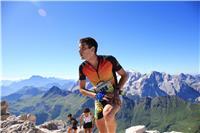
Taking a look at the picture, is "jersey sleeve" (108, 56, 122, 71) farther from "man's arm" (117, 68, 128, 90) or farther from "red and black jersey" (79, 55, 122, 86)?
"man's arm" (117, 68, 128, 90)

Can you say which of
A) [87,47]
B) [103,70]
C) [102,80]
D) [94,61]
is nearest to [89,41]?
[87,47]

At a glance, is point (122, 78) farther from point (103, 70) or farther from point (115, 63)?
point (103, 70)

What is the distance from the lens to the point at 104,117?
6.81 m

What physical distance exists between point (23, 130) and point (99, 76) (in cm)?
1435

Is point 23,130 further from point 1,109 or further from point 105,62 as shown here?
point 1,109

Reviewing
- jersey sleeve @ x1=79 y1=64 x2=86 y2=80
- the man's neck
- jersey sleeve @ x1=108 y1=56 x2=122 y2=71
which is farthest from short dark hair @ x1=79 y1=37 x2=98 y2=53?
jersey sleeve @ x1=79 y1=64 x2=86 y2=80

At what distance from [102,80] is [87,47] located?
898 mm

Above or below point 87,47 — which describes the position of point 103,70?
below

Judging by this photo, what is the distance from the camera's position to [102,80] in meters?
7.43

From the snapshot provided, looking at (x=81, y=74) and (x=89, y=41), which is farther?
(x=81, y=74)

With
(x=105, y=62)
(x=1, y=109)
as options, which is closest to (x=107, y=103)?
(x=105, y=62)

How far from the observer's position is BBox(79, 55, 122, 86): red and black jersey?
744 centimetres

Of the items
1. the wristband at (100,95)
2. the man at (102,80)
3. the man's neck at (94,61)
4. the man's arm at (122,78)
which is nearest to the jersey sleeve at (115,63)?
the man at (102,80)

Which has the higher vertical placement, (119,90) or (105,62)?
(105,62)
